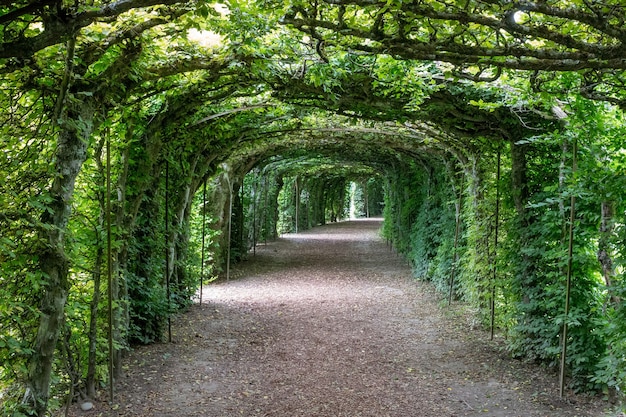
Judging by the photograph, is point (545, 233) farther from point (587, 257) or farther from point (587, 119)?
point (587, 119)

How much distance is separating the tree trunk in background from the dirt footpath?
135cm

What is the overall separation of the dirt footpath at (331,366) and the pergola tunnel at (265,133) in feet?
1.06

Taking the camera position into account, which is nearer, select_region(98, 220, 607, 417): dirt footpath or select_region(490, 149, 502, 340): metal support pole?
select_region(98, 220, 607, 417): dirt footpath

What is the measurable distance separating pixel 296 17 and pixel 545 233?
11.6 feet

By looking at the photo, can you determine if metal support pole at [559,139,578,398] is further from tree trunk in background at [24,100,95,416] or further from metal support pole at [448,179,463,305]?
metal support pole at [448,179,463,305]

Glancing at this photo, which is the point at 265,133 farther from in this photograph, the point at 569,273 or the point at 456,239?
the point at 569,273

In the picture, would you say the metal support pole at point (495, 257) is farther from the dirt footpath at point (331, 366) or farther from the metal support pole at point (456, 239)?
the metal support pole at point (456, 239)

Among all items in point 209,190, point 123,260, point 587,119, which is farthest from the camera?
point 209,190

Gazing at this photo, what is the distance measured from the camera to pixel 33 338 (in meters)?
3.44

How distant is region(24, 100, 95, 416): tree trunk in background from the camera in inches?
132

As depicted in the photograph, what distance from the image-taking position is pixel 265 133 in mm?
9680

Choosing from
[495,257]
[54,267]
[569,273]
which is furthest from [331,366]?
[54,267]

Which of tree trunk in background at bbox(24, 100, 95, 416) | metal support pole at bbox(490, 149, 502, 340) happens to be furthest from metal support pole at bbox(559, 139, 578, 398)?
tree trunk in background at bbox(24, 100, 95, 416)

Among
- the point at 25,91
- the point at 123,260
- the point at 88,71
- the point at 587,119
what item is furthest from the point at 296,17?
the point at 123,260
